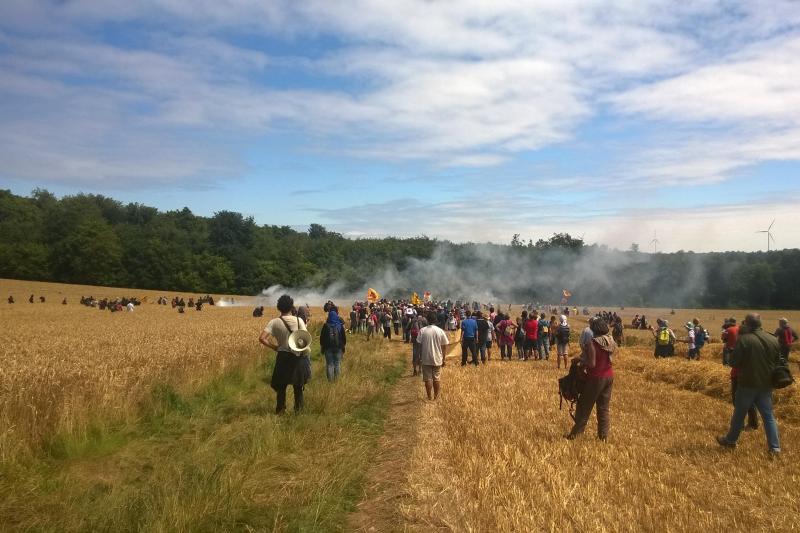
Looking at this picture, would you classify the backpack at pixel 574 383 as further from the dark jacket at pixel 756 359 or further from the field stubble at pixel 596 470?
the dark jacket at pixel 756 359

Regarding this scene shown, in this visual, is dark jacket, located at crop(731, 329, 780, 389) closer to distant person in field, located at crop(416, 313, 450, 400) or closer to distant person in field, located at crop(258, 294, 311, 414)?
distant person in field, located at crop(416, 313, 450, 400)

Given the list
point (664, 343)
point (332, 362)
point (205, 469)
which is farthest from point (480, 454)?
point (664, 343)

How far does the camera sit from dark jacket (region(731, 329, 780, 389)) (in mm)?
7645

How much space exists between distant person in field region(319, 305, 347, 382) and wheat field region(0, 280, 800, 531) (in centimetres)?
73

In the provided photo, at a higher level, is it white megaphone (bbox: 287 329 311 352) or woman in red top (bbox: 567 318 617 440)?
white megaphone (bbox: 287 329 311 352)

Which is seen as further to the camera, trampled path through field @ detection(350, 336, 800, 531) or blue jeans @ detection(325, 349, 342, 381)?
blue jeans @ detection(325, 349, 342, 381)

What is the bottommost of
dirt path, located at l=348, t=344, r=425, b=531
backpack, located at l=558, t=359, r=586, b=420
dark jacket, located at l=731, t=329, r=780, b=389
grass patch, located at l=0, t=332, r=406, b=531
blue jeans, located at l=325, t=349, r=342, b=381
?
dirt path, located at l=348, t=344, r=425, b=531

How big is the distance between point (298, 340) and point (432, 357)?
3141mm

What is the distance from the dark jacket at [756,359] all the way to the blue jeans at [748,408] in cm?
9

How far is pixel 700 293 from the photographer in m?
86.2

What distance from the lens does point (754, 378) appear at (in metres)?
7.67

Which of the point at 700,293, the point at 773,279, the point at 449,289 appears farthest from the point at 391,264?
the point at 773,279

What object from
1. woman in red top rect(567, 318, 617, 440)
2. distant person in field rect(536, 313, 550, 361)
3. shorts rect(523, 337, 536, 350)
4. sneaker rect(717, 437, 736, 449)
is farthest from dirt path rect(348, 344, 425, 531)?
distant person in field rect(536, 313, 550, 361)

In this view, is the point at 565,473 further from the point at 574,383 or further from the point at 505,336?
the point at 505,336
